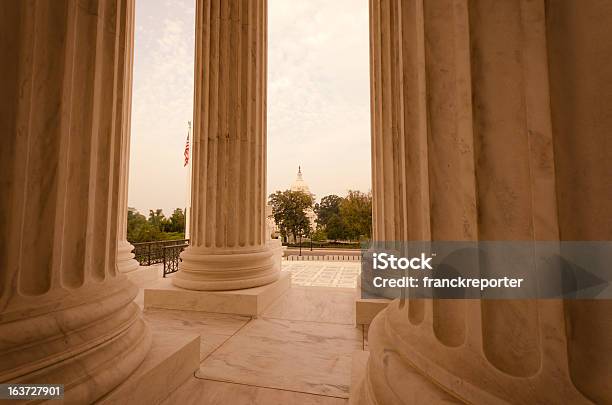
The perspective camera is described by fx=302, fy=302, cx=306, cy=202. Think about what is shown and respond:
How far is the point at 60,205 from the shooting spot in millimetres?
5066

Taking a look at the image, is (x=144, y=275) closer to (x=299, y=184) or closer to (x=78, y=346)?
(x=78, y=346)

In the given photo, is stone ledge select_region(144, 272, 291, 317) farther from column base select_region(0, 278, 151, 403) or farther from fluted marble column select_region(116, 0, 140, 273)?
column base select_region(0, 278, 151, 403)

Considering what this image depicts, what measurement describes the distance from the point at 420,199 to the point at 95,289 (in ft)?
19.8

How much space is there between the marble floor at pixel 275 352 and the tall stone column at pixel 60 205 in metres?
2.20

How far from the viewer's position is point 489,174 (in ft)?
12.2

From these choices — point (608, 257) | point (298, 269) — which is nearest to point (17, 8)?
point (608, 257)

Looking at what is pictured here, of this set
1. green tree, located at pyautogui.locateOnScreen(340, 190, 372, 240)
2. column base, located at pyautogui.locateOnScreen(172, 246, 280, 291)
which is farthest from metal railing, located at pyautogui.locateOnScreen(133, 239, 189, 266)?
green tree, located at pyautogui.locateOnScreen(340, 190, 372, 240)

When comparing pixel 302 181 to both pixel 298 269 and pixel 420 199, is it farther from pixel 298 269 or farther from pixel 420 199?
pixel 420 199

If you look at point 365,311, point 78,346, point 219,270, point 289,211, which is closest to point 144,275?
point 219,270

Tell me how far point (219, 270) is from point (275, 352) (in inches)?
202

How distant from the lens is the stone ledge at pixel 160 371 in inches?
205

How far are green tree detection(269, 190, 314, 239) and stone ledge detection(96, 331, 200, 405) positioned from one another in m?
96.9

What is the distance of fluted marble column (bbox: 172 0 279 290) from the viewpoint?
44.3ft

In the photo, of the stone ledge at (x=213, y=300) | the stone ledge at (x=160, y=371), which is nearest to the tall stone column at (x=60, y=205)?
the stone ledge at (x=160, y=371)
